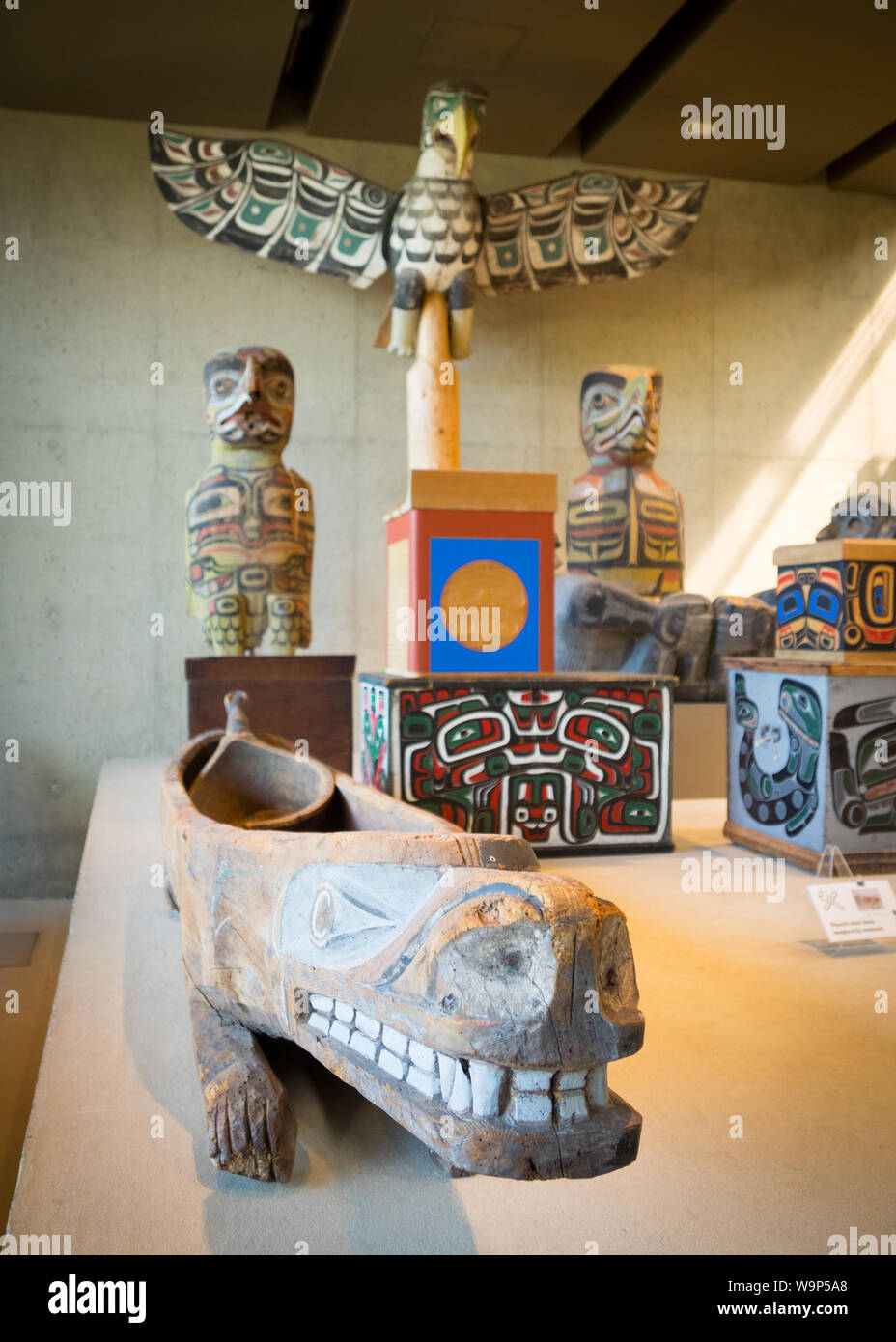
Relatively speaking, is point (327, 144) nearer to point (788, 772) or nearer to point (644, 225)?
point (644, 225)

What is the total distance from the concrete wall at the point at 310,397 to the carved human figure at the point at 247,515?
201cm

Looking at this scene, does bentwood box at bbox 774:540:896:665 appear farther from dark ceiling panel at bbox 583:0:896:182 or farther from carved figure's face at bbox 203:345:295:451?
dark ceiling panel at bbox 583:0:896:182

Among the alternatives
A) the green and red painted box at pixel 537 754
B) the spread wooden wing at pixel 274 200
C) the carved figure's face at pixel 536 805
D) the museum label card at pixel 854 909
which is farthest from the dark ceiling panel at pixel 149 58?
the museum label card at pixel 854 909

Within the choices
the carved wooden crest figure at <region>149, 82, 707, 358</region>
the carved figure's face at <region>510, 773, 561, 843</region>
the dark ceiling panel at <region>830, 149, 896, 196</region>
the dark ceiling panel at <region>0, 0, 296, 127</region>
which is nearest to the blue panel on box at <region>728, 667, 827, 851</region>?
the carved figure's face at <region>510, 773, 561, 843</region>

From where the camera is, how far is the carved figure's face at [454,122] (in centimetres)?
478

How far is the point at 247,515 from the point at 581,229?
2.91 meters

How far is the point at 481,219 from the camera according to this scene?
537cm

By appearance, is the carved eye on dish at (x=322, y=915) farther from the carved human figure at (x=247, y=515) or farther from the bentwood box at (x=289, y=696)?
the carved human figure at (x=247, y=515)

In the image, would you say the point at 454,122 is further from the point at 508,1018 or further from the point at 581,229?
the point at 508,1018

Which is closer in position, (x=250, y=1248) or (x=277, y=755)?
(x=250, y=1248)

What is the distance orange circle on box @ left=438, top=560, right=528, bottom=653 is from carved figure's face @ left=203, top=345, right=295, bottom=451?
1491mm

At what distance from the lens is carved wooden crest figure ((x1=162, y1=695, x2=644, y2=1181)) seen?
108cm
